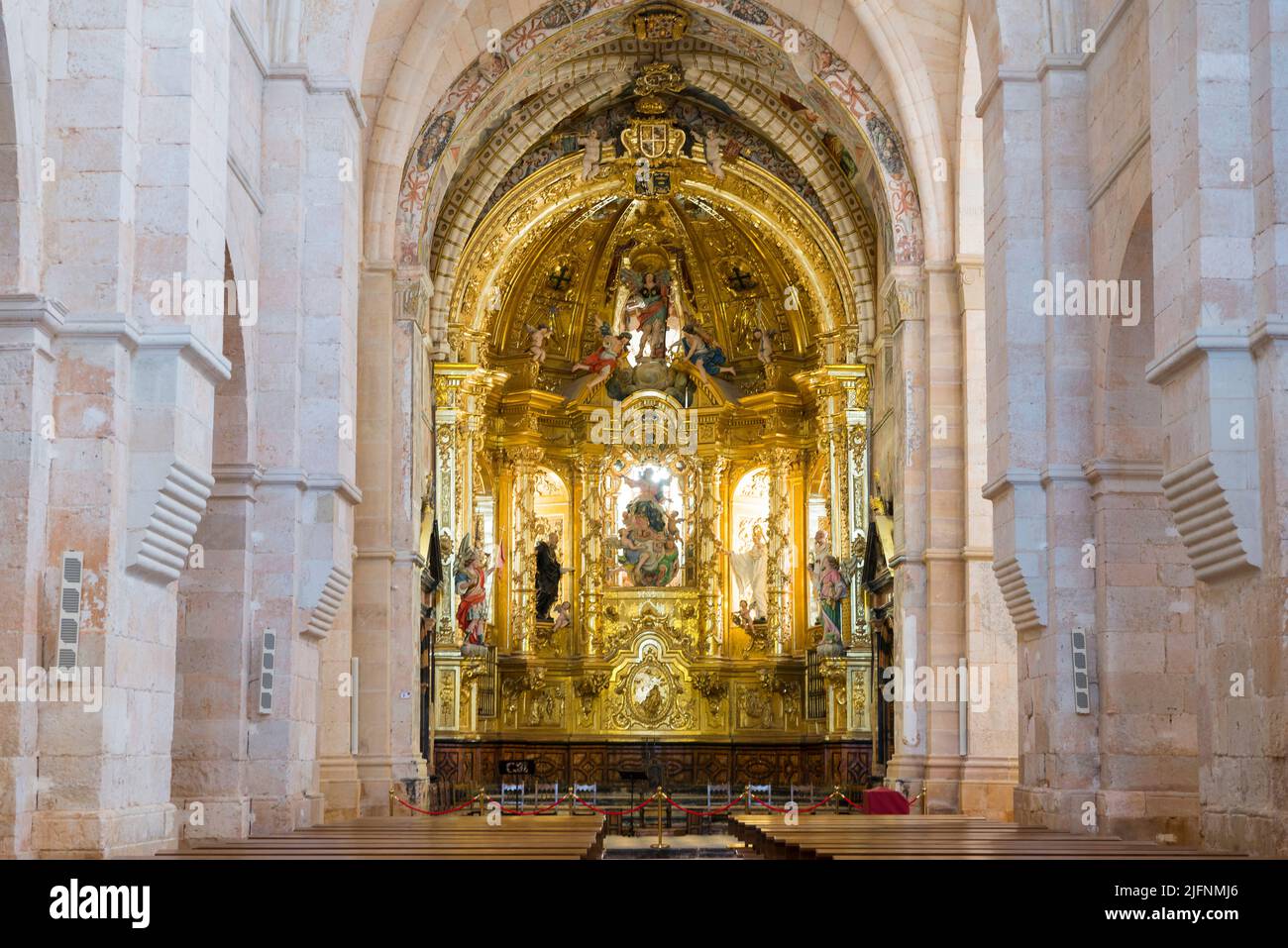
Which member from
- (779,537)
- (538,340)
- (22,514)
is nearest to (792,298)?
(779,537)

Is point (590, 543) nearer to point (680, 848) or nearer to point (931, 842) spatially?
point (680, 848)

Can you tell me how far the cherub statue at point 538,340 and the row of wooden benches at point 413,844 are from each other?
57.0ft

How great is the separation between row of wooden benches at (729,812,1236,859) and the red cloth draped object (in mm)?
5027

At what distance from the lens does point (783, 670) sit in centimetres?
3097

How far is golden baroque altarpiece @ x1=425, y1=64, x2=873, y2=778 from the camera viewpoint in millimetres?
28906

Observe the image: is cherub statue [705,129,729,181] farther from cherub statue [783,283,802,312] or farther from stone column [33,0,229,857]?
stone column [33,0,229,857]

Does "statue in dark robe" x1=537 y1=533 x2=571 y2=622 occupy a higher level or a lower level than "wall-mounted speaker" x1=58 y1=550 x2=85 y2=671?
higher

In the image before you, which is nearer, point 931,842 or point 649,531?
point 931,842

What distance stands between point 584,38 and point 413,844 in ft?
53.0

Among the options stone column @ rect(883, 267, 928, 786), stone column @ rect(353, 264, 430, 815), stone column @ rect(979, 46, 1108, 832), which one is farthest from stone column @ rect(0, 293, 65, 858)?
stone column @ rect(883, 267, 928, 786)

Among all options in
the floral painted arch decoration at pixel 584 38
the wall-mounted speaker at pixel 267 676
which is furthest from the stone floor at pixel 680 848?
the floral painted arch decoration at pixel 584 38

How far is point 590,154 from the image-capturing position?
28172mm

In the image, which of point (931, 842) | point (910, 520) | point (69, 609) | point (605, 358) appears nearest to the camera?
point (69, 609)
